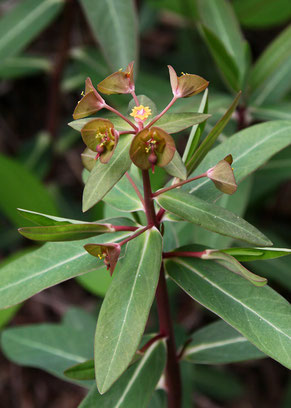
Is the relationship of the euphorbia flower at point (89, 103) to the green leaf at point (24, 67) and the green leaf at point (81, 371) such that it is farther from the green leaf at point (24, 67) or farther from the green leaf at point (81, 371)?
the green leaf at point (24, 67)

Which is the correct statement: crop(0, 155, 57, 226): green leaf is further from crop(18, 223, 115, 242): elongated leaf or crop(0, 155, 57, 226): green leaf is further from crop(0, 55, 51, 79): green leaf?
crop(18, 223, 115, 242): elongated leaf

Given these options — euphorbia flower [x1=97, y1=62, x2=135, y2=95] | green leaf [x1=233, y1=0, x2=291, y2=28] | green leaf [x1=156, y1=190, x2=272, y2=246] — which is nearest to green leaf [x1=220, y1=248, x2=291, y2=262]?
green leaf [x1=156, y1=190, x2=272, y2=246]

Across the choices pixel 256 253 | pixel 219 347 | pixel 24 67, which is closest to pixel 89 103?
pixel 256 253

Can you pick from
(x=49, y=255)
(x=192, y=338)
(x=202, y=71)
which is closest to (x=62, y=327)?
(x=192, y=338)

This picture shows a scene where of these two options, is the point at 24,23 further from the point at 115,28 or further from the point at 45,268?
the point at 45,268

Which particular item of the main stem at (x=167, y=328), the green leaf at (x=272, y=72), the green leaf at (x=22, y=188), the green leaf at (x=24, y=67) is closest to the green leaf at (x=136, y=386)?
the main stem at (x=167, y=328)

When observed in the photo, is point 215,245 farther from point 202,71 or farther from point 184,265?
point 202,71

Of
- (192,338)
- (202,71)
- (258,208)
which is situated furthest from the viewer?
(202,71)
